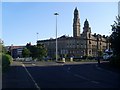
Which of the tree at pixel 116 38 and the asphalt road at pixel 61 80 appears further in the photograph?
the tree at pixel 116 38

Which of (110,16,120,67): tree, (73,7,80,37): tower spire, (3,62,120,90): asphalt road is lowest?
(3,62,120,90): asphalt road

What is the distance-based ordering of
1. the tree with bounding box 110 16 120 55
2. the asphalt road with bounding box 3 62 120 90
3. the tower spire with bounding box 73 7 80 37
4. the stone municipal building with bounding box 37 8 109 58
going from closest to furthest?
the asphalt road with bounding box 3 62 120 90, the tree with bounding box 110 16 120 55, the tower spire with bounding box 73 7 80 37, the stone municipal building with bounding box 37 8 109 58

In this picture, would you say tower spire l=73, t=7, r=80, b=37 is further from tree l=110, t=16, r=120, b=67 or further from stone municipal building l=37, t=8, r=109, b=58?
tree l=110, t=16, r=120, b=67

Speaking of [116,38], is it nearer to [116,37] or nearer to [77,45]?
[116,37]

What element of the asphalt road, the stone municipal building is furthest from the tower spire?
the asphalt road

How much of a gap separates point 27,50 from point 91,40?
59.5m

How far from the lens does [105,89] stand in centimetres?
1842

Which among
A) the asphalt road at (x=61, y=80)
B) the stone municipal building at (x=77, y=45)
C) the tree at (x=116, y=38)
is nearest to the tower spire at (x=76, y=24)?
the stone municipal building at (x=77, y=45)

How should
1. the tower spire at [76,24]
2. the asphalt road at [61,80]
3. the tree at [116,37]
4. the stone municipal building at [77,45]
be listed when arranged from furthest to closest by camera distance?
the stone municipal building at [77,45] < the tower spire at [76,24] < the tree at [116,37] < the asphalt road at [61,80]

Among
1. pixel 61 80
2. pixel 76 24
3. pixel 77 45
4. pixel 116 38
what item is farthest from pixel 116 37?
pixel 77 45

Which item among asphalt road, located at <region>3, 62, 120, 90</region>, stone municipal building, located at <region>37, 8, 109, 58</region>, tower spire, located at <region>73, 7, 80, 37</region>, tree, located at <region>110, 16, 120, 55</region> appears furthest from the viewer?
stone municipal building, located at <region>37, 8, 109, 58</region>

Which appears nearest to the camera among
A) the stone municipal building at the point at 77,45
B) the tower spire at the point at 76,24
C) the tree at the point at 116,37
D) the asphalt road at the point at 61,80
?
the asphalt road at the point at 61,80

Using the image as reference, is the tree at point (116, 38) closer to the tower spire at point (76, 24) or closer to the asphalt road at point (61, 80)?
the asphalt road at point (61, 80)

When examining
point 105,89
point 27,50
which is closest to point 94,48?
point 27,50
